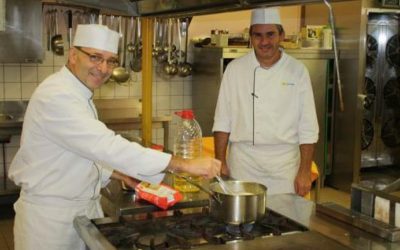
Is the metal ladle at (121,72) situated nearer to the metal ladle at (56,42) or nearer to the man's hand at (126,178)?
the metal ladle at (56,42)

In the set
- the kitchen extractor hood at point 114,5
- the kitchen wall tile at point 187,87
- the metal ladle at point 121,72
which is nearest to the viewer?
the kitchen extractor hood at point 114,5

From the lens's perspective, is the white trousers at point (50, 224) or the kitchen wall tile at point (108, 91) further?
the kitchen wall tile at point (108, 91)

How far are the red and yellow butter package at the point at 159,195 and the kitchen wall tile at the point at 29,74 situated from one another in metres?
2.93

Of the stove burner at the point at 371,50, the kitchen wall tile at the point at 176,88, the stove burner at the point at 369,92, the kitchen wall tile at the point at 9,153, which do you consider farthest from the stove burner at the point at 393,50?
the kitchen wall tile at the point at 9,153

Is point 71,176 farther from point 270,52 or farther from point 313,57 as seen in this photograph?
point 313,57

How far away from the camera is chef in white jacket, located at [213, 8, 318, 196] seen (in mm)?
2373

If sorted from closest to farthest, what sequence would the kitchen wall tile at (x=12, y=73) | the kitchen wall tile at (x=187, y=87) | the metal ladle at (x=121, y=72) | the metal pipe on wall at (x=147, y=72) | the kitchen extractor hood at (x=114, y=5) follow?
→ the kitchen extractor hood at (x=114, y=5)
the metal pipe on wall at (x=147, y=72)
the kitchen wall tile at (x=12, y=73)
the metal ladle at (x=121, y=72)
the kitchen wall tile at (x=187, y=87)

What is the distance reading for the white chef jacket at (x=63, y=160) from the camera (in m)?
1.58

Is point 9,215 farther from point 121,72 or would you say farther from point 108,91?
point 121,72

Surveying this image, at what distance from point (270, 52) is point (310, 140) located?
1.48 ft

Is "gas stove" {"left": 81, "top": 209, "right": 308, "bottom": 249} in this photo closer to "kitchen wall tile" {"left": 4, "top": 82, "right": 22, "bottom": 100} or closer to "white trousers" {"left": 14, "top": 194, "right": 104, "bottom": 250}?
"white trousers" {"left": 14, "top": 194, "right": 104, "bottom": 250}

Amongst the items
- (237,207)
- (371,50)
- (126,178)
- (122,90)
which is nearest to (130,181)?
(126,178)

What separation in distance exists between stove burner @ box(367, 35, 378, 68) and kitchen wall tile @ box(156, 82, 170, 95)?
6.60 feet

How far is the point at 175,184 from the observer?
204cm
